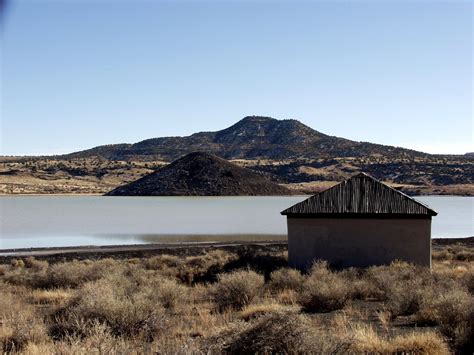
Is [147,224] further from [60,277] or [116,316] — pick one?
[116,316]

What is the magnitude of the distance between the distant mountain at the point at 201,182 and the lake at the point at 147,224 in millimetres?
25360

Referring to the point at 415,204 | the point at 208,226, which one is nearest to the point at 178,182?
the point at 208,226

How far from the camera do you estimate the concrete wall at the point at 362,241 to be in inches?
805

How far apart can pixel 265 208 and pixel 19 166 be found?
83.2 m

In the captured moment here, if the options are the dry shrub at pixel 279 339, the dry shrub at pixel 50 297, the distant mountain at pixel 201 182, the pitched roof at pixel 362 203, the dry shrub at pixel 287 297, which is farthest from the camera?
the distant mountain at pixel 201 182

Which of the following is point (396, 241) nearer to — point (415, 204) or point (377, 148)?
point (415, 204)

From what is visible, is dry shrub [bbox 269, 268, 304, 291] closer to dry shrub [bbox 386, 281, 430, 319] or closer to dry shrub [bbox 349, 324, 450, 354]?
dry shrub [bbox 386, 281, 430, 319]

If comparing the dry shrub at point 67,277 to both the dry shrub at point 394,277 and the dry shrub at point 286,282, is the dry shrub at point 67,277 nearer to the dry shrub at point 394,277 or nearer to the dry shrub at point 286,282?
the dry shrub at point 286,282

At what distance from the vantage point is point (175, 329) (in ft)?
34.4

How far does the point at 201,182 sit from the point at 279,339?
4352 inches

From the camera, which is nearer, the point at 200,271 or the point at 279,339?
the point at 279,339

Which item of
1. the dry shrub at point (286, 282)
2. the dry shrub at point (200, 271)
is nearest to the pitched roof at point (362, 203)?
the dry shrub at point (200, 271)

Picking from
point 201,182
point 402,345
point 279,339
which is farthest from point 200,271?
point 201,182

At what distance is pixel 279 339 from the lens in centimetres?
→ 765
